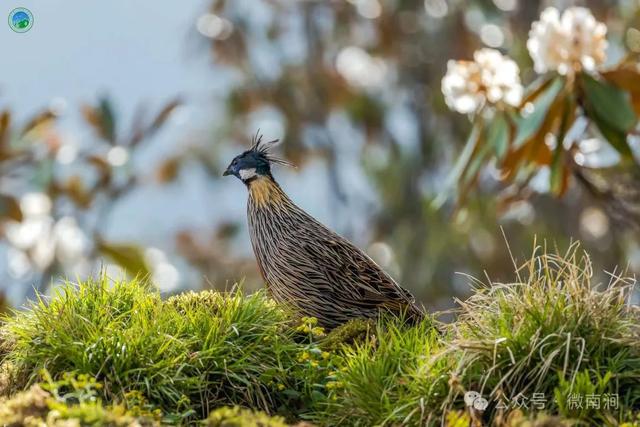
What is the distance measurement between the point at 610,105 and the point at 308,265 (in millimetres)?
2064

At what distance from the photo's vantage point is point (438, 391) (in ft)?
14.7

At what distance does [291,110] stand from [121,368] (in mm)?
14631

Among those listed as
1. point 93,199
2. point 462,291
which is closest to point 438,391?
point 93,199

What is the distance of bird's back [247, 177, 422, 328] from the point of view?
209 inches

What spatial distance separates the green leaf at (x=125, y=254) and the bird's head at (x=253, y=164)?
10.7 ft

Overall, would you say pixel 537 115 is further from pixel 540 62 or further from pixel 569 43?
pixel 569 43

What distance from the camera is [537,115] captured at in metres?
6.20

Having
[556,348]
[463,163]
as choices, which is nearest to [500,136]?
[463,163]

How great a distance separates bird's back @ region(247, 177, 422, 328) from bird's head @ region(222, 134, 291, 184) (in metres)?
0.04

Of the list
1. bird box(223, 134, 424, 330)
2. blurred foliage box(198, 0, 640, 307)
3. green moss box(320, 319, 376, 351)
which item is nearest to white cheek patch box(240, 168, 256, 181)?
bird box(223, 134, 424, 330)

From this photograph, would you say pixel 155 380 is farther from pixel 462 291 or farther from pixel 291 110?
pixel 291 110

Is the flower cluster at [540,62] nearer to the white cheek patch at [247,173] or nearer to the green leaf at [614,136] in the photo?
the green leaf at [614,136]

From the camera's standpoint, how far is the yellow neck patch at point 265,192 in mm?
5441

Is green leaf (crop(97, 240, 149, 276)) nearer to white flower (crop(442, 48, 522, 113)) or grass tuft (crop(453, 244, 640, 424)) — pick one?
white flower (crop(442, 48, 522, 113))
